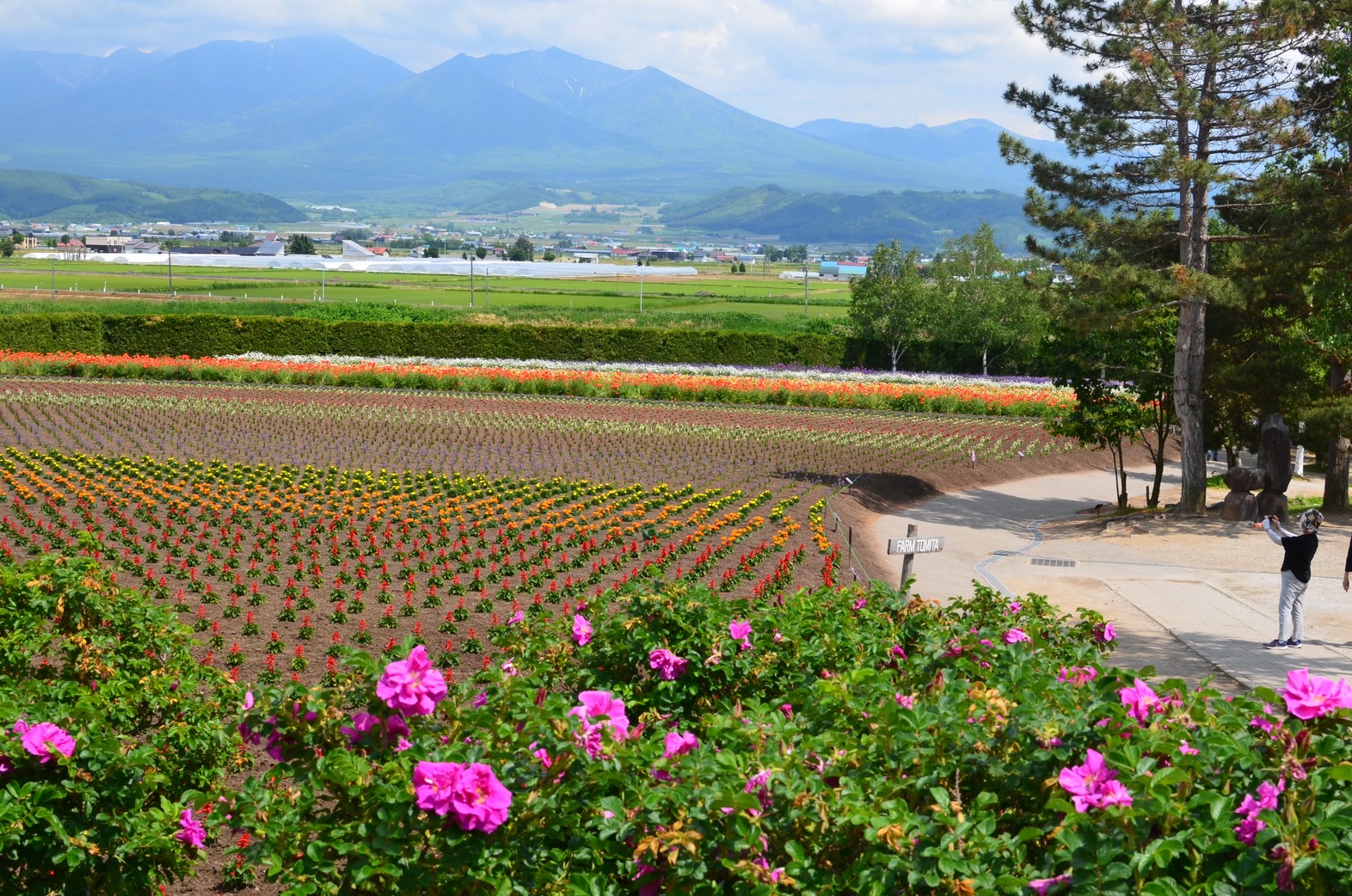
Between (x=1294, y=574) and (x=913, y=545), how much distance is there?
4152mm

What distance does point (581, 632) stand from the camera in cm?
549

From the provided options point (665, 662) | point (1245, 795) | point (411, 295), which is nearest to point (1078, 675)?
point (1245, 795)

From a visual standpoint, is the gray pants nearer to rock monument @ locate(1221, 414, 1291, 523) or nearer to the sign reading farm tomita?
the sign reading farm tomita

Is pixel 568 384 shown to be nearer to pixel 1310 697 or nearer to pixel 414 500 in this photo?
pixel 414 500

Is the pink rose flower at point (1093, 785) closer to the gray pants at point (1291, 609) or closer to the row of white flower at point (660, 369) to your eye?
the gray pants at point (1291, 609)

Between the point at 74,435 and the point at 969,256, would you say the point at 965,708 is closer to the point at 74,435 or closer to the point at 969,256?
the point at 74,435

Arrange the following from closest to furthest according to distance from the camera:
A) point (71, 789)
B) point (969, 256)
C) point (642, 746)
→ point (642, 746), point (71, 789), point (969, 256)

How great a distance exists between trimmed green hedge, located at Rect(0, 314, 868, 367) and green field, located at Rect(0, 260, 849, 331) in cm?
889

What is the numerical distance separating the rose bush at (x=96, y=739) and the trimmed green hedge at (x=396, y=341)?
36.1m

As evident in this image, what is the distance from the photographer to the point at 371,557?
12844mm

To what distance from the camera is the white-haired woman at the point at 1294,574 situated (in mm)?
11016

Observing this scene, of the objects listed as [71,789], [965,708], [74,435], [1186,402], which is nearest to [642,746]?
[965,708]

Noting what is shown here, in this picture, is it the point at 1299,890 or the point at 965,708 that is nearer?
the point at 1299,890

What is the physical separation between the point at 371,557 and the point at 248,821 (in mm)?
8912
